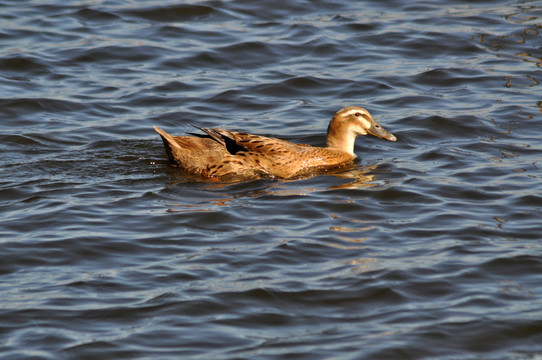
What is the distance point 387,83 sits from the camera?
509 inches

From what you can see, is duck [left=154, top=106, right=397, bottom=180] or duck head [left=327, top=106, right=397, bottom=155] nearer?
duck [left=154, top=106, right=397, bottom=180]

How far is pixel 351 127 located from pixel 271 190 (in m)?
1.70

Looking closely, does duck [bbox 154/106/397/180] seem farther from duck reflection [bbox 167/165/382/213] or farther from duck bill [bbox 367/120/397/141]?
duck bill [bbox 367/120/397/141]

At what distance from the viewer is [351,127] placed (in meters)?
10.6

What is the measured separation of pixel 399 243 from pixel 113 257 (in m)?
2.40

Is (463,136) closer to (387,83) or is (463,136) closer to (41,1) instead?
(387,83)

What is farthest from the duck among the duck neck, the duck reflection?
the duck neck

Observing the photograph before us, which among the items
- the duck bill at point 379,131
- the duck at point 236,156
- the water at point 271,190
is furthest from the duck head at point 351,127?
the duck at point 236,156

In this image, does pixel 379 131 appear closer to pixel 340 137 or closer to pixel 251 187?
pixel 340 137

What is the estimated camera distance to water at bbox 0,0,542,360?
6301 millimetres

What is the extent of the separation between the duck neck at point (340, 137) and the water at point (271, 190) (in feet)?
1.21

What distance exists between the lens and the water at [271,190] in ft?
20.7

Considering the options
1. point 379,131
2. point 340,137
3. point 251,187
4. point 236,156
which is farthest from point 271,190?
point 379,131

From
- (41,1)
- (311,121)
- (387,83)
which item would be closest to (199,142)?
(311,121)
